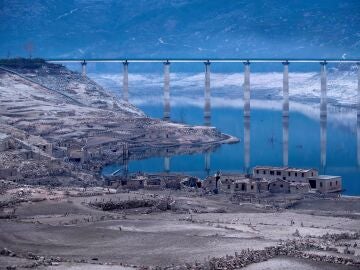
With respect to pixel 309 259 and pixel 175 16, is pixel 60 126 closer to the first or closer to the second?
pixel 309 259

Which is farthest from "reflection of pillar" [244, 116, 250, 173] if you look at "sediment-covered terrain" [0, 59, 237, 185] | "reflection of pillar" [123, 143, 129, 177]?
"reflection of pillar" [123, 143, 129, 177]

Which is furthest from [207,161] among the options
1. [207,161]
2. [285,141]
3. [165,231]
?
[165,231]

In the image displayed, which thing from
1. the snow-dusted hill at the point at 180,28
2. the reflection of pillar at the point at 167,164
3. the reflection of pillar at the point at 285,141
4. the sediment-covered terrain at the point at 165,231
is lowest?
the sediment-covered terrain at the point at 165,231

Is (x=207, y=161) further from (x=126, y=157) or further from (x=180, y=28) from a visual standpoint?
(x=180, y=28)

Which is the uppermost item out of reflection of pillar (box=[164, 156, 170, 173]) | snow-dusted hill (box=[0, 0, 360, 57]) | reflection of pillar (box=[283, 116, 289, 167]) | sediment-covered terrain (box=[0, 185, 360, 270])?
snow-dusted hill (box=[0, 0, 360, 57])

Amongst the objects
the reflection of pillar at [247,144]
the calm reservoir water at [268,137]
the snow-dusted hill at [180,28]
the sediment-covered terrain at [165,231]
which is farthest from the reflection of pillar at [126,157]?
the snow-dusted hill at [180,28]

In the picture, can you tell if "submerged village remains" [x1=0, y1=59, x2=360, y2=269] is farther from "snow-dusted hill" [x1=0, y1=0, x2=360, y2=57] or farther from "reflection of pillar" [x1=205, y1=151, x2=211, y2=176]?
"snow-dusted hill" [x1=0, y1=0, x2=360, y2=57]

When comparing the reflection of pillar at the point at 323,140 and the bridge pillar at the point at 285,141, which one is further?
the bridge pillar at the point at 285,141

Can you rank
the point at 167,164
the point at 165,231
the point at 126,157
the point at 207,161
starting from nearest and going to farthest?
the point at 165,231 < the point at 167,164 < the point at 207,161 < the point at 126,157

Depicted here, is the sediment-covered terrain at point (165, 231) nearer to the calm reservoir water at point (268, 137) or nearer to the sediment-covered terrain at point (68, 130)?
the sediment-covered terrain at point (68, 130)
